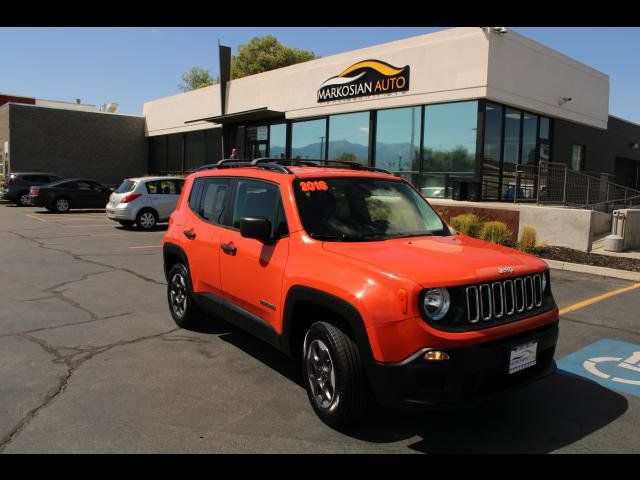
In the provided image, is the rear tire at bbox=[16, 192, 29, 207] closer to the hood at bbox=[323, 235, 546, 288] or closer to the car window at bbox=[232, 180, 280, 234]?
the car window at bbox=[232, 180, 280, 234]

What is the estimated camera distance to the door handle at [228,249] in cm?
465

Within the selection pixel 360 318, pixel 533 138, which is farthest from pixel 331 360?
pixel 533 138

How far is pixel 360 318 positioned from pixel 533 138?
53.8ft

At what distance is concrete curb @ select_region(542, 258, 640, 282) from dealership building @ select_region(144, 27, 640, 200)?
497cm

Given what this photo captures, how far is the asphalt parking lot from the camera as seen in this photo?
336 centimetres

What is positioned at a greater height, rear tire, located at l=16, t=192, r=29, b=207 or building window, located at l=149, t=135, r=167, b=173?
building window, located at l=149, t=135, r=167, b=173

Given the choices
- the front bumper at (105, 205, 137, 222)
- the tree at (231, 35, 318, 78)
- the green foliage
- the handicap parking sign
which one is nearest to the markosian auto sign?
the green foliage

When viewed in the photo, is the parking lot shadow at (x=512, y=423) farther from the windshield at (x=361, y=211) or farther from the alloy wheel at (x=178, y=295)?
the alloy wheel at (x=178, y=295)

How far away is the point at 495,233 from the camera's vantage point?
39.1 feet

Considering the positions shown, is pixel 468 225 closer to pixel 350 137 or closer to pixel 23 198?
pixel 350 137

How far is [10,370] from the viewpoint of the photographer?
453cm

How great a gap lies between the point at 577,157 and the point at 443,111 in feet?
27.5

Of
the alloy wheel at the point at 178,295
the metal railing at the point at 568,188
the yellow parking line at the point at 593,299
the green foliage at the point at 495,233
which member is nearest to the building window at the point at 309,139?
the metal railing at the point at 568,188
